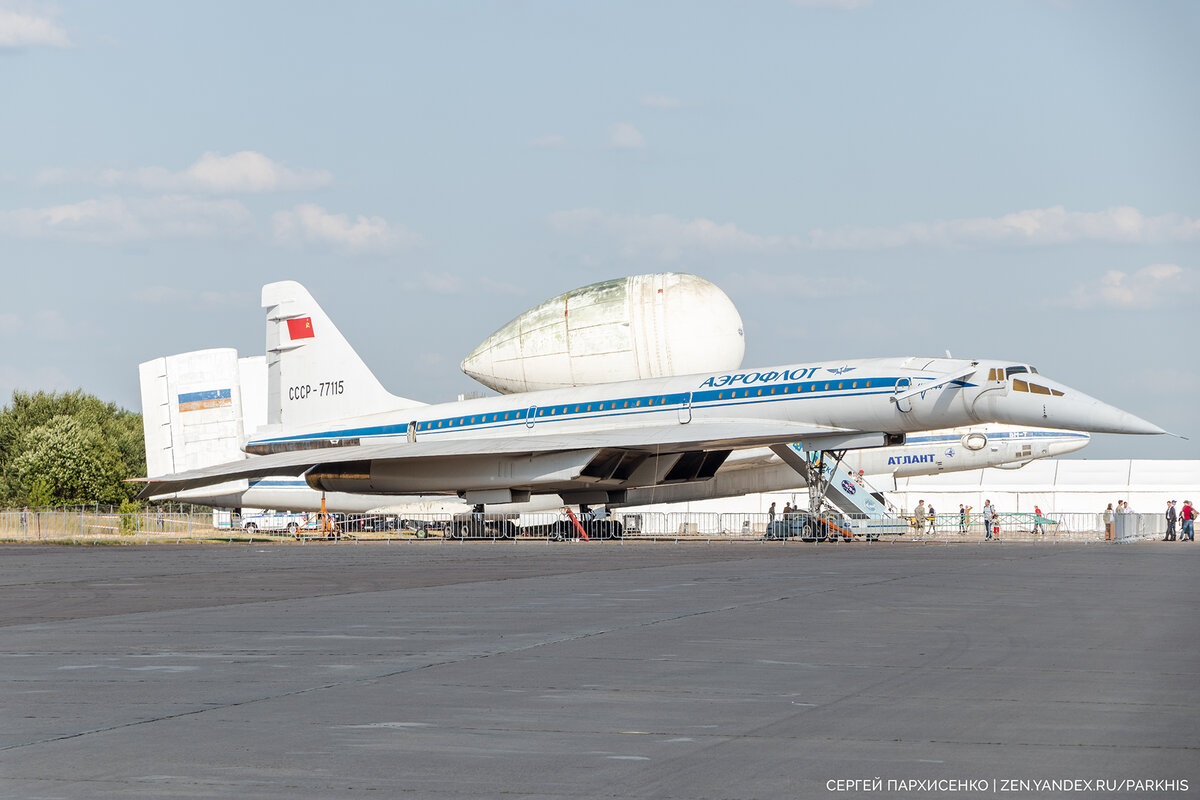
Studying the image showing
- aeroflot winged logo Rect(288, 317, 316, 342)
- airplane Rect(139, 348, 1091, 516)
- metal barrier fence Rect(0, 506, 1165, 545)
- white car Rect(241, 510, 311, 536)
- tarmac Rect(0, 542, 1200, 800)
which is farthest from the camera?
white car Rect(241, 510, 311, 536)

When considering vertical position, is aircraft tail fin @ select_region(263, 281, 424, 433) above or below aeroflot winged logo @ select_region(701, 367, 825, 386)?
above

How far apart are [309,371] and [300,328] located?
5.58 feet

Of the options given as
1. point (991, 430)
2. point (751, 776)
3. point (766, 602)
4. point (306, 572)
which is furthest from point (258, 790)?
point (991, 430)

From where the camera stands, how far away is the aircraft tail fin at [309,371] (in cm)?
3825

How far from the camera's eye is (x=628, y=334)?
38.8 meters

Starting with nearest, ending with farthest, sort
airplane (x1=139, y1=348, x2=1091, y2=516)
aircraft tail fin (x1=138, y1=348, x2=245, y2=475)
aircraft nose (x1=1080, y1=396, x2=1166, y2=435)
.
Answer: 1. aircraft nose (x1=1080, y1=396, x2=1166, y2=435)
2. airplane (x1=139, y1=348, x2=1091, y2=516)
3. aircraft tail fin (x1=138, y1=348, x2=245, y2=475)

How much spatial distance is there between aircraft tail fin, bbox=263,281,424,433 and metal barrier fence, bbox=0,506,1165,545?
4191 mm

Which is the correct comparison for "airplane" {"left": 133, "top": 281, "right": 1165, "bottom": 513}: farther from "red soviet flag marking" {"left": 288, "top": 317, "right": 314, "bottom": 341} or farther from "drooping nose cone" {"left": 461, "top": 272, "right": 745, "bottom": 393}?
"drooping nose cone" {"left": 461, "top": 272, "right": 745, "bottom": 393}

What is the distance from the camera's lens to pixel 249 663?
7430 mm

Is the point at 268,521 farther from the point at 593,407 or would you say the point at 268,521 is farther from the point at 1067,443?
the point at 1067,443

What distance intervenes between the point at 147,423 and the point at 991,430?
110 feet

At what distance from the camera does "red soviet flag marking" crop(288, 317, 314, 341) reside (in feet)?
129

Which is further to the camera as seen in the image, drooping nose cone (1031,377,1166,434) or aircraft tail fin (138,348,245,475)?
aircraft tail fin (138,348,245,475)

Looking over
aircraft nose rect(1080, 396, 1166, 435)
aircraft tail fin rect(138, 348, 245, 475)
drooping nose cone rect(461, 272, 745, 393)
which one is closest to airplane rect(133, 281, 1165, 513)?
aircraft nose rect(1080, 396, 1166, 435)
